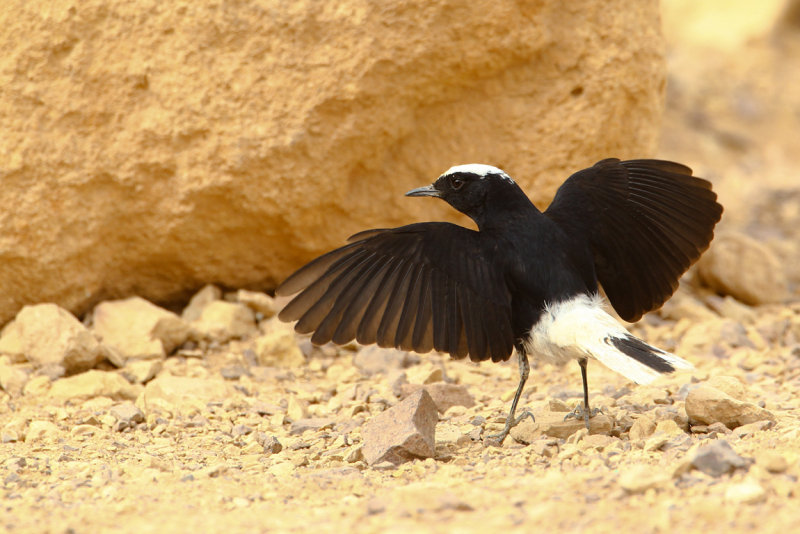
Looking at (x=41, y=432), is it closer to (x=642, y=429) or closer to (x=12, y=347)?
(x=12, y=347)

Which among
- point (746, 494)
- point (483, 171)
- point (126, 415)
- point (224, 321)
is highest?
point (483, 171)

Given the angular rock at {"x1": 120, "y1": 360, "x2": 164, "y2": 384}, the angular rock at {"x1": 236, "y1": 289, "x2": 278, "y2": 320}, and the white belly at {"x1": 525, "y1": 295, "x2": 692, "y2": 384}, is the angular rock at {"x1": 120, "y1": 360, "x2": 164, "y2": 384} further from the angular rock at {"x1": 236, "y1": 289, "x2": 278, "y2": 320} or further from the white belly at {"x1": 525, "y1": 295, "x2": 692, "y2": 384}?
the white belly at {"x1": 525, "y1": 295, "x2": 692, "y2": 384}

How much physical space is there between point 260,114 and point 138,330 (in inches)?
64.9

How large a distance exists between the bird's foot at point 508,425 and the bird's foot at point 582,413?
0.62ft

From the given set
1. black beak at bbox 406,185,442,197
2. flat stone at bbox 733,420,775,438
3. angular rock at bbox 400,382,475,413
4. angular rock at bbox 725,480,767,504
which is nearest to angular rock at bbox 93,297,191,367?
angular rock at bbox 400,382,475,413

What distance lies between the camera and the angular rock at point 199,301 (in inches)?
255

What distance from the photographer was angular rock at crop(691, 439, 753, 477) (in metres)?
3.33

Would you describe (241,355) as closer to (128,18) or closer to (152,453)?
(152,453)

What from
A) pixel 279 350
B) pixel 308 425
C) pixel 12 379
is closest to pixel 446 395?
pixel 308 425

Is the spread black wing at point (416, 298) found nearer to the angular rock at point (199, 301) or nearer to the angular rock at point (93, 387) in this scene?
the angular rock at point (93, 387)

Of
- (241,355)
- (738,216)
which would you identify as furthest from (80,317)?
(738,216)

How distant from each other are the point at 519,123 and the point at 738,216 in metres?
3.77

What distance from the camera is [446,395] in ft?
17.1

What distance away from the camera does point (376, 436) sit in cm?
420
